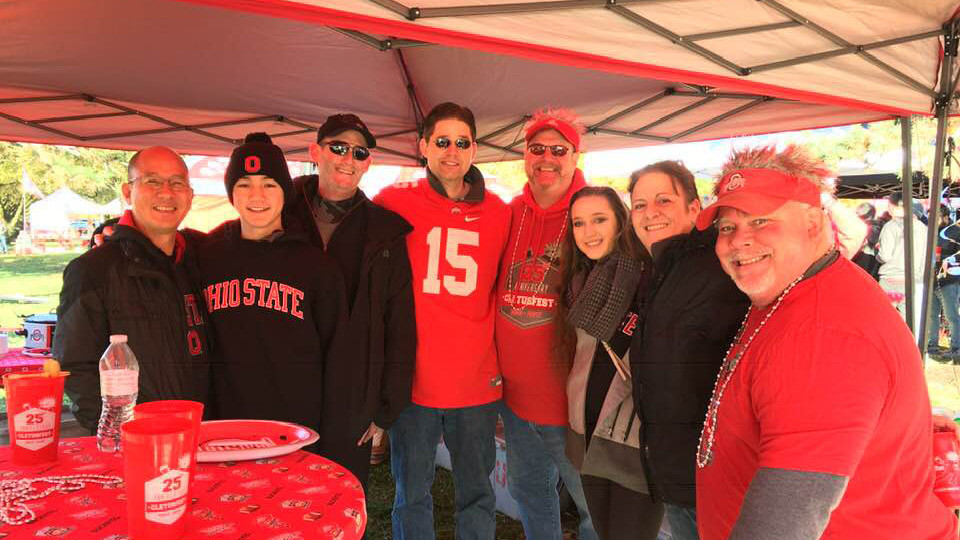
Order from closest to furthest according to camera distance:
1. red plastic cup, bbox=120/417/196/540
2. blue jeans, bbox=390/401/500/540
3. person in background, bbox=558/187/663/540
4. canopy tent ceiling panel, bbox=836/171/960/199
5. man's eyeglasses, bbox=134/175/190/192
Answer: red plastic cup, bbox=120/417/196/540, person in background, bbox=558/187/663/540, man's eyeglasses, bbox=134/175/190/192, blue jeans, bbox=390/401/500/540, canopy tent ceiling panel, bbox=836/171/960/199

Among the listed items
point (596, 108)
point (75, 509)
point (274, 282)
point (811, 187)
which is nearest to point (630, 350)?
point (811, 187)

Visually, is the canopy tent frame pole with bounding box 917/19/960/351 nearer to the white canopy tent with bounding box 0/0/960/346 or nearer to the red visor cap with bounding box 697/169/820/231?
the white canopy tent with bounding box 0/0/960/346

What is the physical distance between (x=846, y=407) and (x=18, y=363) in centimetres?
539

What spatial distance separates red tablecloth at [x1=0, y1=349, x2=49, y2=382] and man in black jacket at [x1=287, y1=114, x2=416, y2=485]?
3.29 m

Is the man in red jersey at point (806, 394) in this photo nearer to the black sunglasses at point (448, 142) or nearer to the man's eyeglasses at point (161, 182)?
the black sunglasses at point (448, 142)

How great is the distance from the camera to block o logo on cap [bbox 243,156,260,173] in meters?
2.32

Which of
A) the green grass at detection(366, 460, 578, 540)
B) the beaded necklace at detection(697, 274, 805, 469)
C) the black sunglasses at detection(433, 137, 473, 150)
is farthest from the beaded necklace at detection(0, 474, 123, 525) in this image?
the green grass at detection(366, 460, 578, 540)

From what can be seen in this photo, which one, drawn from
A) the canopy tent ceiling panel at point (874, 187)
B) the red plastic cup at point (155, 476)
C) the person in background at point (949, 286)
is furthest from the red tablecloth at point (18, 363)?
the person in background at point (949, 286)

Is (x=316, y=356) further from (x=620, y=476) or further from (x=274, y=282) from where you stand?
(x=620, y=476)

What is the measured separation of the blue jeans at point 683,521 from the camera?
1.91 meters

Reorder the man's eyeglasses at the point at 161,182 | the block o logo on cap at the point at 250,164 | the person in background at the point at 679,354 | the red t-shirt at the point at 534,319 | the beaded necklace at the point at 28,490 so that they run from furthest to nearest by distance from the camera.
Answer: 1. the red t-shirt at the point at 534,319
2. the block o logo on cap at the point at 250,164
3. the man's eyeglasses at the point at 161,182
4. the person in background at the point at 679,354
5. the beaded necklace at the point at 28,490

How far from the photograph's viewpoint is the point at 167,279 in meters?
2.14

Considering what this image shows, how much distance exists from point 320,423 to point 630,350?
1276mm

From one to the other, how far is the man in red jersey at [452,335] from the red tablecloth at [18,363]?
11.2ft
